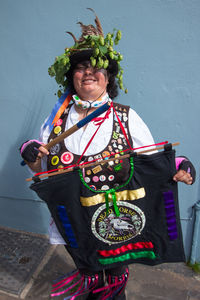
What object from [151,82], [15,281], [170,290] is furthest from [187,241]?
[15,281]

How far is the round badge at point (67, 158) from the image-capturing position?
1.16 meters

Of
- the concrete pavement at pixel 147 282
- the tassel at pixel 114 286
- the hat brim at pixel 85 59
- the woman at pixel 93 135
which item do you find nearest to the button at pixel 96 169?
the woman at pixel 93 135

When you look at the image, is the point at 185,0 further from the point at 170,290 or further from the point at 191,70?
the point at 170,290

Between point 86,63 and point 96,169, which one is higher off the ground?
point 86,63

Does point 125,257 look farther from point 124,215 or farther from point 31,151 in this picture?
point 31,151

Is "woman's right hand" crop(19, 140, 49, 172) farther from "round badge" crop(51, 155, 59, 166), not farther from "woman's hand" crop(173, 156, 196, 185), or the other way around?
"woman's hand" crop(173, 156, 196, 185)

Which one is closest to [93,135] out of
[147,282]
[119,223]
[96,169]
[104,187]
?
[96,169]

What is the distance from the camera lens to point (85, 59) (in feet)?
3.67

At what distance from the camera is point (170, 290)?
1.63m

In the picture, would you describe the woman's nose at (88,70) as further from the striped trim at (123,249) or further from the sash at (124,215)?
the striped trim at (123,249)

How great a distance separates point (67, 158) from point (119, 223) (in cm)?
45

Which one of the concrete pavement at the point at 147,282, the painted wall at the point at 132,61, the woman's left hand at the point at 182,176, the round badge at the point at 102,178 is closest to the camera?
the woman's left hand at the point at 182,176

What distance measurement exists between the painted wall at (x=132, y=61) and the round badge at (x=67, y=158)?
65 cm

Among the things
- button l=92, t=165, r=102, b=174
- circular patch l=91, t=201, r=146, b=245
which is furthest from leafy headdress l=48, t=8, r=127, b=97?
circular patch l=91, t=201, r=146, b=245
